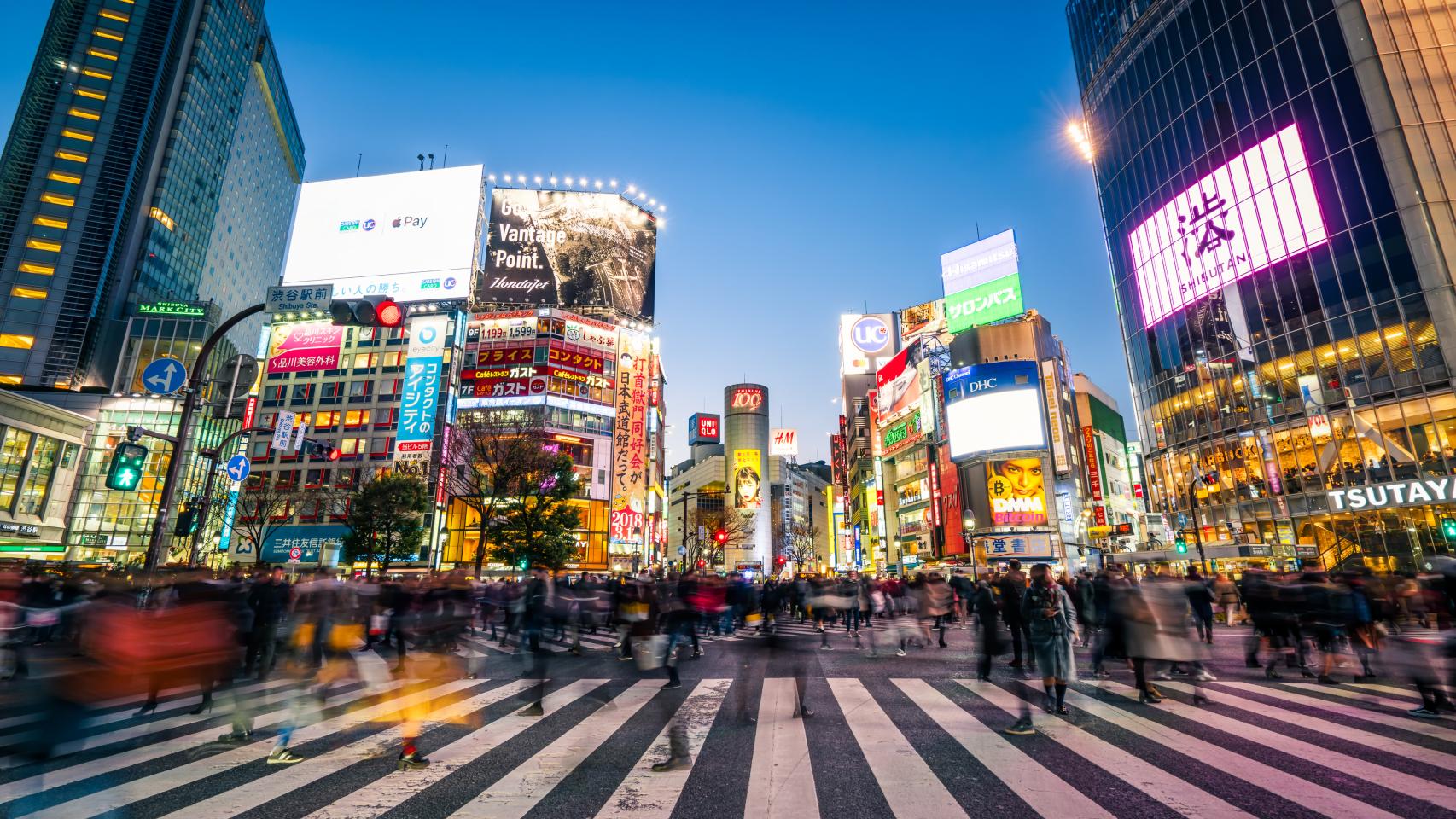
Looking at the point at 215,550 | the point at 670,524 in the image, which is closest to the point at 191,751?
the point at 215,550

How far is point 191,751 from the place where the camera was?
6.47 metres

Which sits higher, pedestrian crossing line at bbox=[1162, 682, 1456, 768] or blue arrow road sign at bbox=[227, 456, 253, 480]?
blue arrow road sign at bbox=[227, 456, 253, 480]

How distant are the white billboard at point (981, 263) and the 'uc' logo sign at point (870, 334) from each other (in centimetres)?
2257

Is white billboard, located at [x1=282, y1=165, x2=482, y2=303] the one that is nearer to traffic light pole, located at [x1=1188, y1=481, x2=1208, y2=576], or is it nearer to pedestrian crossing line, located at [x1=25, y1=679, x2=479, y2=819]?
pedestrian crossing line, located at [x1=25, y1=679, x2=479, y2=819]

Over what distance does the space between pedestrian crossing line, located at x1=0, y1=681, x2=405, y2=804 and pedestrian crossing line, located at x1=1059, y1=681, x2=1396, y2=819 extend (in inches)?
319

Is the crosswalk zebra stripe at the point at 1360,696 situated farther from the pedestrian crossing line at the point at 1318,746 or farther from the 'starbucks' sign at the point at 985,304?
the 'starbucks' sign at the point at 985,304

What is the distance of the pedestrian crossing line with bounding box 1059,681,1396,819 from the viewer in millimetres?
4594

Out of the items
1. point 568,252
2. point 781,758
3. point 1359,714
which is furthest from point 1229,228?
point 568,252

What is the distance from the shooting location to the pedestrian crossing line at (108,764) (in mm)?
5285

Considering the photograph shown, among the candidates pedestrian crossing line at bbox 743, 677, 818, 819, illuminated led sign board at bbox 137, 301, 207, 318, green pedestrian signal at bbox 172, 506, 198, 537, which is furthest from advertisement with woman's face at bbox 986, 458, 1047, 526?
illuminated led sign board at bbox 137, 301, 207, 318

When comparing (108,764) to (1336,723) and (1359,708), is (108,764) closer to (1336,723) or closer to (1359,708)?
(1336,723)

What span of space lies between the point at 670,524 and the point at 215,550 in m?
111

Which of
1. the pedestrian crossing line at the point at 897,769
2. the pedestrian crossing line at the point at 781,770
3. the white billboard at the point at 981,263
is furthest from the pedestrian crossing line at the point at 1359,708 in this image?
the white billboard at the point at 981,263

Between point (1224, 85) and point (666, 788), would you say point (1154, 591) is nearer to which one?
point (666, 788)
